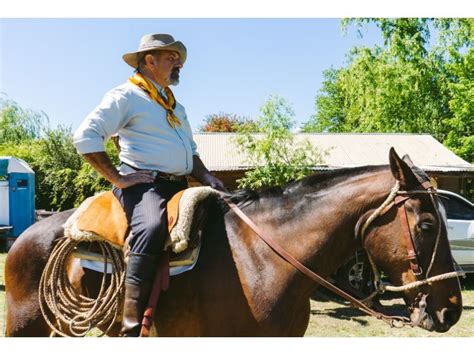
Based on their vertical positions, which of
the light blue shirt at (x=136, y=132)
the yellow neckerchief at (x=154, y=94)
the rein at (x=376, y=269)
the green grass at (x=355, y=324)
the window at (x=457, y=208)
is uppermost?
the yellow neckerchief at (x=154, y=94)

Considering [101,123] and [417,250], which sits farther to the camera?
[101,123]

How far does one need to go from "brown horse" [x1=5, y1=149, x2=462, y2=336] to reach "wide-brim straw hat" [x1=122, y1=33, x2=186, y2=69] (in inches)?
40.9

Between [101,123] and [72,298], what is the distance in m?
1.13

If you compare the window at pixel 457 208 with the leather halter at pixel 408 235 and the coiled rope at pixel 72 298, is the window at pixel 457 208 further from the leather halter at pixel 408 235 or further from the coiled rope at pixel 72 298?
the coiled rope at pixel 72 298

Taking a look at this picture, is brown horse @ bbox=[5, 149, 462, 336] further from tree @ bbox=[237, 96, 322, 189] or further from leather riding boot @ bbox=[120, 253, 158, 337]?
tree @ bbox=[237, 96, 322, 189]

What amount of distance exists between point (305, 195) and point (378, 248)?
54 centimetres

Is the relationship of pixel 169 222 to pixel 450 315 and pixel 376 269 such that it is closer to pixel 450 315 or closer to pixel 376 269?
pixel 376 269

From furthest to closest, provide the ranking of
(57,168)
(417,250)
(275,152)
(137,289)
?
(57,168)
(275,152)
(137,289)
(417,250)

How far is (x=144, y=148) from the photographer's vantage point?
2.84m

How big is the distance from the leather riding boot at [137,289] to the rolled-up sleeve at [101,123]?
2.21 feet

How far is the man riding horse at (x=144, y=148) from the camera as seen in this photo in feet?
8.38

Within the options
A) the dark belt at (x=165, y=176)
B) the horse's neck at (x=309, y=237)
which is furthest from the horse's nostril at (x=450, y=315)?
the dark belt at (x=165, y=176)

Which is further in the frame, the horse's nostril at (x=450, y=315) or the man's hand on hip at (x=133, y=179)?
the man's hand on hip at (x=133, y=179)

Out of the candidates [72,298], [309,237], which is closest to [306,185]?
[309,237]
